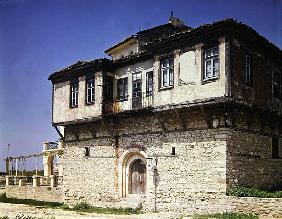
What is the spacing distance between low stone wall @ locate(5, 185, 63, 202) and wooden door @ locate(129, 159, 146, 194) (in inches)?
238

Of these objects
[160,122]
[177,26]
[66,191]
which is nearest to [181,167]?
[160,122]

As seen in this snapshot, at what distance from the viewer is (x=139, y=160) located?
72.7 ft

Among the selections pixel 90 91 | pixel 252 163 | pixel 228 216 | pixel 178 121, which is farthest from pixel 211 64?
pixel 90 91

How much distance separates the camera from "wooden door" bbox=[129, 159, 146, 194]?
21.9 meters

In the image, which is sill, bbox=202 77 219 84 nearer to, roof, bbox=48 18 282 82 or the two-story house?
the two-story house

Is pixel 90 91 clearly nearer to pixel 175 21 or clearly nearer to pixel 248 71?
pixel 175 21

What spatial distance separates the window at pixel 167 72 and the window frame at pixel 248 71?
349 cm

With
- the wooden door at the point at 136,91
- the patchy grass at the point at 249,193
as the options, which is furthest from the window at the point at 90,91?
the patchy grass at the point at 249,193

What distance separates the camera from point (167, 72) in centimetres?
1986

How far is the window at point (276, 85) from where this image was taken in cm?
2099

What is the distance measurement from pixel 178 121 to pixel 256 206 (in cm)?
556

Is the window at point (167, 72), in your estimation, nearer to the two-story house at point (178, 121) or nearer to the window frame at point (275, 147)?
the two-story house at point (178, 121)

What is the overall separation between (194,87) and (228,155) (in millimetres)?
3422

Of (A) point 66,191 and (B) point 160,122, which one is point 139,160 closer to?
(B) point 160,122
